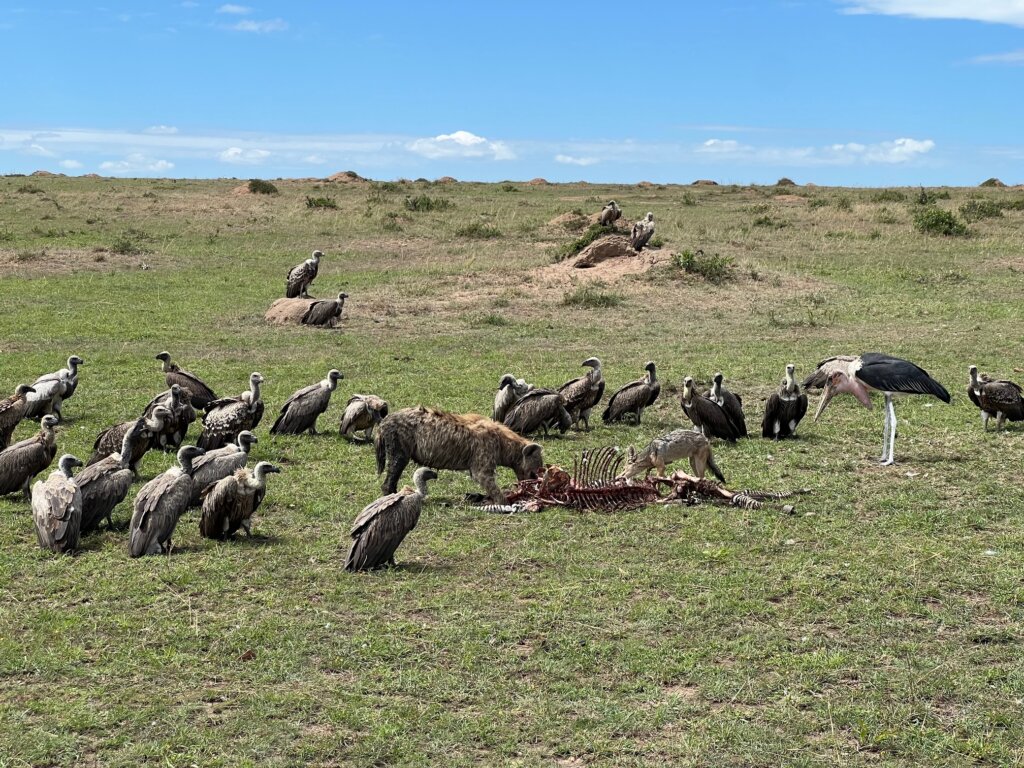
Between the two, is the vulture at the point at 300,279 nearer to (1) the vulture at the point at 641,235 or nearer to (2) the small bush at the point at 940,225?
(1) the vulture at the point at 641,235

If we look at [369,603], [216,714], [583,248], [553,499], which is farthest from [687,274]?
[216,714]

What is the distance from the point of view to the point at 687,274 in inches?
960

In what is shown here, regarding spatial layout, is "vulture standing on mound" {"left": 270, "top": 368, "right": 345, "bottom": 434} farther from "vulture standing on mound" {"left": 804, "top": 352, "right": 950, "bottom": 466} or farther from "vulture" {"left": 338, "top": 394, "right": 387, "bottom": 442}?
"vulture standing on mound" {"left": 804, "top": 352, "right": 950, "bottom": 466}

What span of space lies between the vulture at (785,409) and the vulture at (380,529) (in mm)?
5322

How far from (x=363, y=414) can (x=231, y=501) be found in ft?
11.9

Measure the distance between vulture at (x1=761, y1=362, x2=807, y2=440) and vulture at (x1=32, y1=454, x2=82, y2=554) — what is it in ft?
22.9

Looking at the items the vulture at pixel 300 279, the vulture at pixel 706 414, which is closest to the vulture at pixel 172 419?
the vulture at pixel 706 414

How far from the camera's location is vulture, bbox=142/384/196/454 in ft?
35.3

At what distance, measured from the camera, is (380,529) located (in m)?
7.68

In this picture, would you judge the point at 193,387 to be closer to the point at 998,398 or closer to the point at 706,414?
the point at 706,414

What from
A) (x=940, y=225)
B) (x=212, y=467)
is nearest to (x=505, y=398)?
(x=212, y=467)

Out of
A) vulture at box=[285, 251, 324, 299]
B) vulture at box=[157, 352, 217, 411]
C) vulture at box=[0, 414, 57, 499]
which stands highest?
vulture at box=[285, 251, 324, 299]

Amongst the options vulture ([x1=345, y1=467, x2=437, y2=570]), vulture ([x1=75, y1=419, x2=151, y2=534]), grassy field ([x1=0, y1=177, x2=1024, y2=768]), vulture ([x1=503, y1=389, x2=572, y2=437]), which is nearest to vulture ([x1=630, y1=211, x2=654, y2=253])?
grassy field ([x1=0, y1=177, x2=1024, y2=768])

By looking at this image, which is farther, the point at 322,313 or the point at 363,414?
the point at 322,313
